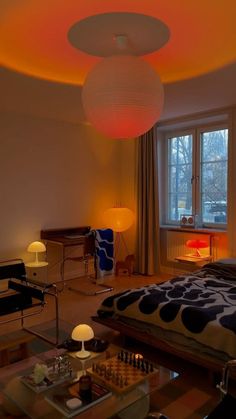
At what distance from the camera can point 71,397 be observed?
1.77m

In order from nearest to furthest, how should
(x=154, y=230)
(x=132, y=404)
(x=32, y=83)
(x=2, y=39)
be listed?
(x=132, y=404), (x=2, y=39), (x=32, y=83), (x=154, y=230)

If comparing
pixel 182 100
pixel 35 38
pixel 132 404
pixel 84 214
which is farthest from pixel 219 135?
pixel 132 404

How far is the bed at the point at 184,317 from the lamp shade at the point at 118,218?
1.95 metres

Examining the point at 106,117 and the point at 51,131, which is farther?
the point at 51,131

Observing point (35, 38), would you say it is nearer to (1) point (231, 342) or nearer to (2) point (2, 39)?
(2) point (2, 39)

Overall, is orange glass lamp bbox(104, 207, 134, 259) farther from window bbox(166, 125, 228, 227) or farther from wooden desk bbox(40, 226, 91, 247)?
window bbox(166, 125, 228, 227)

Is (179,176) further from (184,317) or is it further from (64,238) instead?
(184,317)

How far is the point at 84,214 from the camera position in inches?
212

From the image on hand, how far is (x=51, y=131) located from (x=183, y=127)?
2.03 meters

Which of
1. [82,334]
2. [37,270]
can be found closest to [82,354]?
[82,334]

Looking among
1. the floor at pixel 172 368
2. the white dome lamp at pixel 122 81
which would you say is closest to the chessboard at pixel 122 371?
the floor at pixel 172 368

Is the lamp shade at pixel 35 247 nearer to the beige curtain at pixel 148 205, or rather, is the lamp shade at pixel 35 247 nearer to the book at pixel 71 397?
the beige curtain at pixel 148 205

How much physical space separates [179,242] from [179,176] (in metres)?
1.10

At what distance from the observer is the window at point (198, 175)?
197 inches
